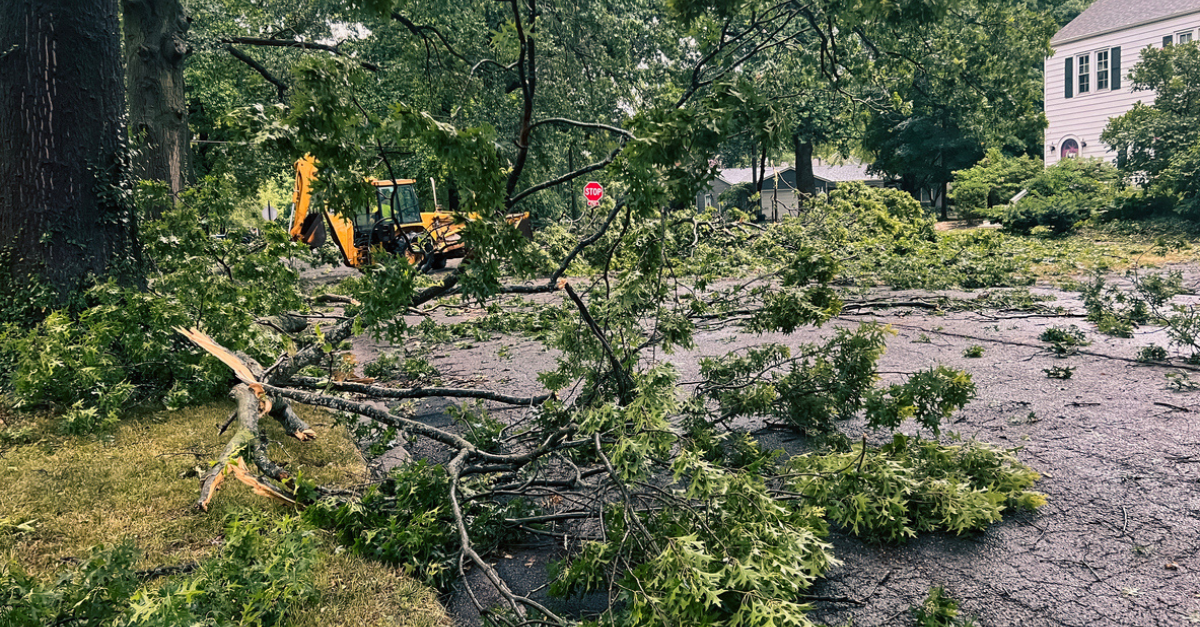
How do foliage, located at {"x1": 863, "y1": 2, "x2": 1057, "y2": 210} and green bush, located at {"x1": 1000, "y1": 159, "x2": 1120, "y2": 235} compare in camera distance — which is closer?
foliage, located at {"x1": 863, "y1": 2, "x2": 1057, "y2": 210}

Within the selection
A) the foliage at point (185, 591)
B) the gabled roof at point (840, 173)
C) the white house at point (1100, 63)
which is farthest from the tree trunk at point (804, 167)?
the foliage at point (185, 591)

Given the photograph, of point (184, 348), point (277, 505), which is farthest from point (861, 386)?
point (184, 348)

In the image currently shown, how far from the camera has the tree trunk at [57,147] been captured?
6031mm

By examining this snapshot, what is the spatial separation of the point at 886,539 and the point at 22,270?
259 inches

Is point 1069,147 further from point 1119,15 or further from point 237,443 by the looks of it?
point 237,443

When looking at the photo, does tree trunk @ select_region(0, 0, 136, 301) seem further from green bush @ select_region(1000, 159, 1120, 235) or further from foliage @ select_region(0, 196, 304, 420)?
green bush @ select_region(1000, 159, 1120, 235)

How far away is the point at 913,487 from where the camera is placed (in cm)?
409

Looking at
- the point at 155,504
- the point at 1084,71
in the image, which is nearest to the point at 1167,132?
the point at 1084,71

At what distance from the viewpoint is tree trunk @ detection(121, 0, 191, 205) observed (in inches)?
380

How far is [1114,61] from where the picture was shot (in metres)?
32.8

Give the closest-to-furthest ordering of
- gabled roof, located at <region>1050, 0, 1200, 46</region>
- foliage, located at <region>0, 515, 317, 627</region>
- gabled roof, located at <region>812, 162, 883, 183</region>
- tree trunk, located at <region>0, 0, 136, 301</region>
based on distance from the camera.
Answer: foliage, located at <region>0, 515, 317, 627</region> → tree trunk, located at <region>0, 0, 136, 301</region> → gabled roof, located at <region>1050, 0, 1200, 46</region> → gabled roof, located at <region>812, 162, 883, 183</region>

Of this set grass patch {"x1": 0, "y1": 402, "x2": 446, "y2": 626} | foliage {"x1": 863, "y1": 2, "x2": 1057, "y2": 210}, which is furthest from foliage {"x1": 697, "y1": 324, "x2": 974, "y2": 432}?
foliage {"x1": 863, "y1": 2, "x2": 1057, "y2": 210}

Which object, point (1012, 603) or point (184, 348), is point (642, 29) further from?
point (1012, 603)

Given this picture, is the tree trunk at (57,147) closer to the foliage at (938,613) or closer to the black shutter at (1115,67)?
the foliage at (938,613)
